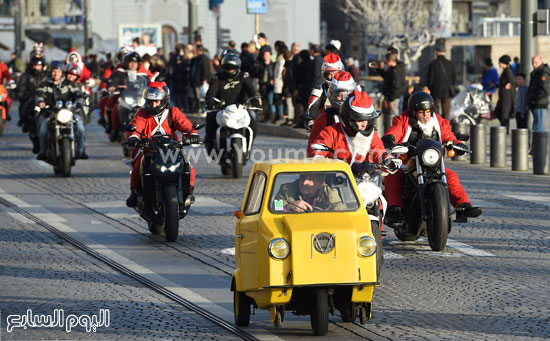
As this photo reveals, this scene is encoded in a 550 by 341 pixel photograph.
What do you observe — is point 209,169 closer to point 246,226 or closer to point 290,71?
point 290,71

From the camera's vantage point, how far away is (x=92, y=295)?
380 inches

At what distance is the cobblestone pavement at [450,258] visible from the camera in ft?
27.9

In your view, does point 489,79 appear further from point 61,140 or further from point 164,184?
point 164,184

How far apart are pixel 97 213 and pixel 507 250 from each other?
5125mm

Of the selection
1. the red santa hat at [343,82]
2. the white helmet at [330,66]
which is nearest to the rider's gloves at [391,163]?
the red santa hat at [343,82]

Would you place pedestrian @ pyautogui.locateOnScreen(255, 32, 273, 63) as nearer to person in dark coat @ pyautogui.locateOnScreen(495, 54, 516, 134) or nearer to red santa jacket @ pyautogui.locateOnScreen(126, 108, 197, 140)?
person in dark coat @ pyautogui.locateOnScreen(495, 54, 516, 134)

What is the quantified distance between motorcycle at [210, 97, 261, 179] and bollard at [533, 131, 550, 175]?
163 inches

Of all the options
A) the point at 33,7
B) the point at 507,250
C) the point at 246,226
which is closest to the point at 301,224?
the point at 246,226

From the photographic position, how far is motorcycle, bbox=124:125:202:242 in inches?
491

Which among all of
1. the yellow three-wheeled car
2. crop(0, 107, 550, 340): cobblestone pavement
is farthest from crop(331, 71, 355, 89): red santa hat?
the yellow three-wheeled car

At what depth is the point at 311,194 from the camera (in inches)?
334

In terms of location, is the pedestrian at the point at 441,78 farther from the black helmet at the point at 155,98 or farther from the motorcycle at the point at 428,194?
the motorcycle at the point at 428,194

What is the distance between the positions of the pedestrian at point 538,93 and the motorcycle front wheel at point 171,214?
35.0ft

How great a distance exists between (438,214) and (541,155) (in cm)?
796
